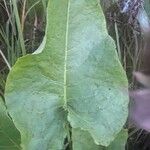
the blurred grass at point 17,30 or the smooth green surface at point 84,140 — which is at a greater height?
the blurred grass at point 17,30

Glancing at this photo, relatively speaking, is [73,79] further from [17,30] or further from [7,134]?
[17,30]

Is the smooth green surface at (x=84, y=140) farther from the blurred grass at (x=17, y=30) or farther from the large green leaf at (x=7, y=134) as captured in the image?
the blurred grass at (x=17, y=30)

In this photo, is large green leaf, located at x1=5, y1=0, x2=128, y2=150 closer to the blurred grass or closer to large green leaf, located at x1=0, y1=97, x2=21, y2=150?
large green leaf, located at x1=0, y1=97, x2=21, y2=150

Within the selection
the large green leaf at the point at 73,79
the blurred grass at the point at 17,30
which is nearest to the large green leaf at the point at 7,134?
→ the large green leaf at the point at 73,79

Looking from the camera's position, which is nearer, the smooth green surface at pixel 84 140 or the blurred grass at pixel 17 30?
the smooth green surface at pixel 84 140

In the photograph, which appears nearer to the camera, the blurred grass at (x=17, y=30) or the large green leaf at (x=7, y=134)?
the large green leaf at (x=7, y=134)

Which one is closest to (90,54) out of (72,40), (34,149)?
(72,40)

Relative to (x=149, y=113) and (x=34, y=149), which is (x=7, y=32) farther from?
(x=149, y=113)

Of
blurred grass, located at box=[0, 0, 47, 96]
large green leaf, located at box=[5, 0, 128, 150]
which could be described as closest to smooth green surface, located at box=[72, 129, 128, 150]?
large green leaf, located at box=[5, 0, 128, 150]
